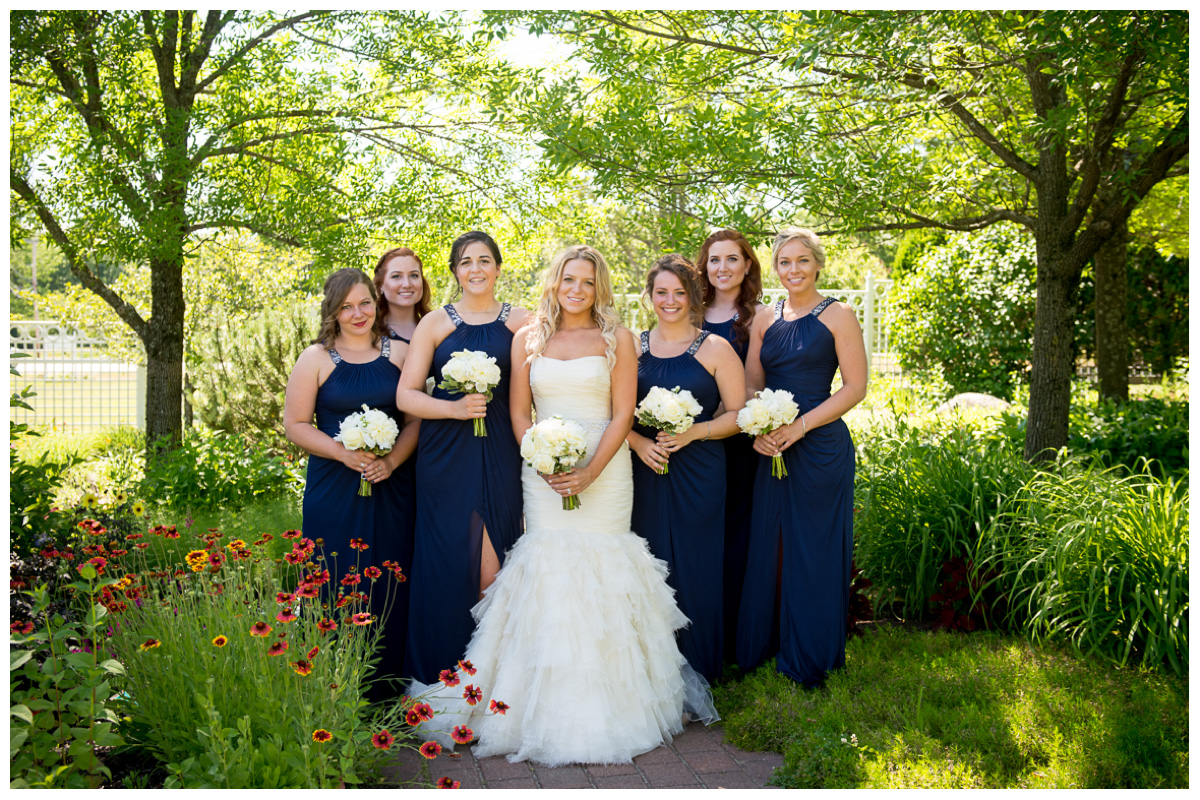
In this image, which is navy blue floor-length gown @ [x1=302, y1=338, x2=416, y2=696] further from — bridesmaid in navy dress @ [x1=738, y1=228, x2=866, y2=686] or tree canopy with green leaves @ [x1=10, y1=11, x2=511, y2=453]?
tree canopy with green leaves @ [x1=10, y1=11, x2=511, y2=453]

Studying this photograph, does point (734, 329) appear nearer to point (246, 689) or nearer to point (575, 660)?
point (575, 660)

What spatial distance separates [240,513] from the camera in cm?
700

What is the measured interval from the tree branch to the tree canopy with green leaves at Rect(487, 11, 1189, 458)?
369cm

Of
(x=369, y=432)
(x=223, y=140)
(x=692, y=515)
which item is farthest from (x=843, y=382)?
(x=223, y=140)

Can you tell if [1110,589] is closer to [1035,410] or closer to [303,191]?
[1035,410]

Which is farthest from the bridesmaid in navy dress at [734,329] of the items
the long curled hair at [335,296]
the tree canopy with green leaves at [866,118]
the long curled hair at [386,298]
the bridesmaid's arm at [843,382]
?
the long curled hair at [335,296]

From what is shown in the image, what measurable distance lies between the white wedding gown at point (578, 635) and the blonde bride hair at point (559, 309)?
73mm

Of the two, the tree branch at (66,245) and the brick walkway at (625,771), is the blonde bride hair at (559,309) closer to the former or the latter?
the brick walkway at (625,771)

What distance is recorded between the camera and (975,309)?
12680mm

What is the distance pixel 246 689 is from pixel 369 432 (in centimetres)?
128

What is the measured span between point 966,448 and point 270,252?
9.83 m

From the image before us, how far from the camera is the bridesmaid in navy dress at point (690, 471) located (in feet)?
14.5

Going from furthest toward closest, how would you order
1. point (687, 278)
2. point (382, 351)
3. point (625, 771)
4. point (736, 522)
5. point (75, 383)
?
point (75, 383)
point (736, 522)
point (382, 351)
point (687, 278)
point (625, 771)

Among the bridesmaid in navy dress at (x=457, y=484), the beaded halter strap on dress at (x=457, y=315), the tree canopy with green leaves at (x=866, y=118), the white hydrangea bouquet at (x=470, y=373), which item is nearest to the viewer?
the white hydrangea bouquet at (x=470, y=373)
